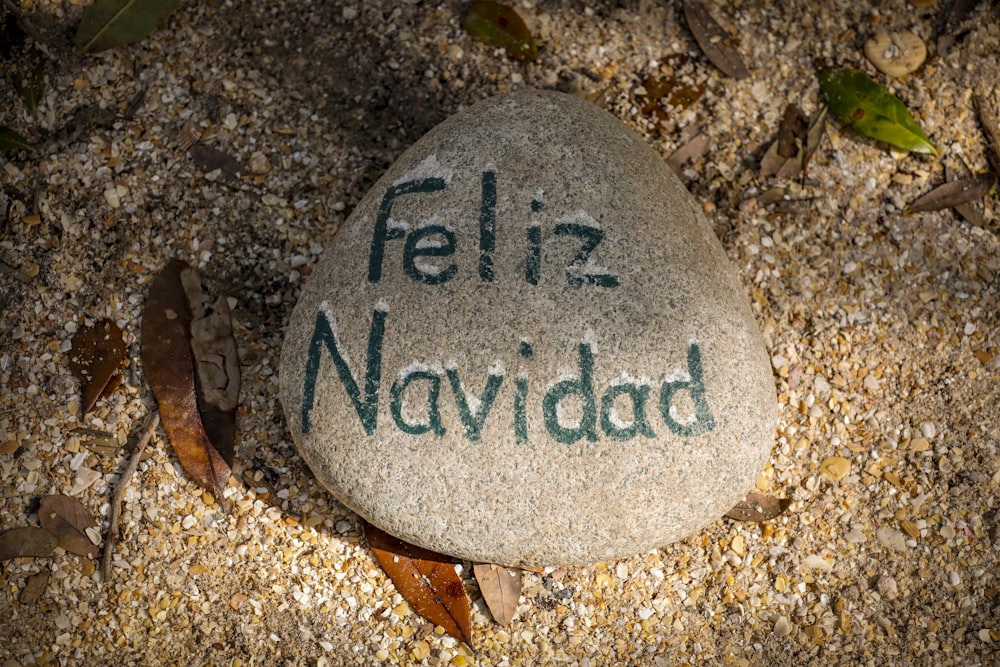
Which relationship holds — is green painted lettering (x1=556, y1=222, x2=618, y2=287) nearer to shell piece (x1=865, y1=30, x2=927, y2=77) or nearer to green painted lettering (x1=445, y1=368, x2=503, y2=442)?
green painted lettering (x1=445, y1=368, x2=503, y2=442)

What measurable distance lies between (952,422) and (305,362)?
1.86 metres

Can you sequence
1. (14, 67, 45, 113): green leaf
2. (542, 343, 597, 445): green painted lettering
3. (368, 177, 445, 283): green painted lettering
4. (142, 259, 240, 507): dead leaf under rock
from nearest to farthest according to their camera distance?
(542, 343, 597, 445): green painted lettering → (368, 177, 445, 283): green painted lettering → (142, 259, 240, 507): dead leaf under rock → (14, 67, 45, 113): green leaf

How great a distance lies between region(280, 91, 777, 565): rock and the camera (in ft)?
6.72

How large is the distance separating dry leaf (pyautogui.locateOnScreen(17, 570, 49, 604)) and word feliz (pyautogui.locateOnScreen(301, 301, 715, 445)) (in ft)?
3.45

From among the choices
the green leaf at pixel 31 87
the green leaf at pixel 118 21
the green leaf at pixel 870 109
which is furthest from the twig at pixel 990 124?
the green leaf at pixel 31 87

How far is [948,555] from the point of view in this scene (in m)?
2.39

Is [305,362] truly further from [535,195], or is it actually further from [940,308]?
[940,308]

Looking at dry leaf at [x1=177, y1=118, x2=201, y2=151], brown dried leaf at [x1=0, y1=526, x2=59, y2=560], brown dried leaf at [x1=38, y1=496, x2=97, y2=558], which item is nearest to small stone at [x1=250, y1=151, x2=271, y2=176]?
dry leaf at [x1=177, y1=118, x2=201, y2=151]

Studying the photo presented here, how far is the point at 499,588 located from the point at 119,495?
1.09m

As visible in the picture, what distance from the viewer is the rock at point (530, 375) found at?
2049 mm

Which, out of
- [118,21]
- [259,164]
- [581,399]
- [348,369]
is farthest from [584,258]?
[118,21]

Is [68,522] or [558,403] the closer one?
[558,403]

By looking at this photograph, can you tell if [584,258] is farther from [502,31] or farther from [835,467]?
[502,31]

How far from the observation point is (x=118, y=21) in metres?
2.80
